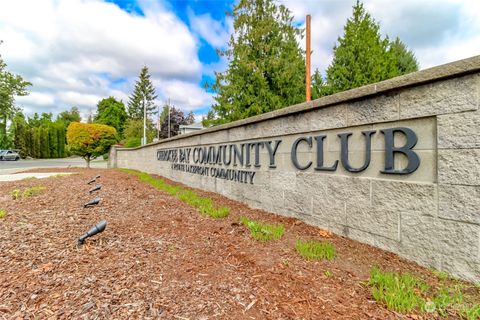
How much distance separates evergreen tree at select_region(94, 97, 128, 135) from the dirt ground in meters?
54.9

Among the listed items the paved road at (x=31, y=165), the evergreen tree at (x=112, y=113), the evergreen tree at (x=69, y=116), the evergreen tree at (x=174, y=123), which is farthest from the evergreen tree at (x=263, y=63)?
the evergreen tree at (x=69, y=116)

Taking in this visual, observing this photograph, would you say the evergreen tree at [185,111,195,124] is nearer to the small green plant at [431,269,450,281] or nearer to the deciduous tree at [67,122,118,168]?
the deciduous tree at [67,122,118,168]

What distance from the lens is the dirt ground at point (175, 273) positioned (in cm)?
165

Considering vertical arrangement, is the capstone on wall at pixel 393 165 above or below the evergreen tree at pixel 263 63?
below

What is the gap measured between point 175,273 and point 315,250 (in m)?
1.31

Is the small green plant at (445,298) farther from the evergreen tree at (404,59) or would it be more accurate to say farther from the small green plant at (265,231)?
the evergreen tree at (404,59)

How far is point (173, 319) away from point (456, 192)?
2.25 meters

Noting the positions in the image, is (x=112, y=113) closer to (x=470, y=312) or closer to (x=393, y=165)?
(x=393, y=165)

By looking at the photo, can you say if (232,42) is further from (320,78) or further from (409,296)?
(409,296)

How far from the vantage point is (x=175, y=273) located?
2113 millimetres

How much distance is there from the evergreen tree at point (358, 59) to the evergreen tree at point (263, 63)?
223 cm

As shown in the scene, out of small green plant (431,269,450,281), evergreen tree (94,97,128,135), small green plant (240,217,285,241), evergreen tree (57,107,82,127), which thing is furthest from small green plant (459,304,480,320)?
evergreen tree (57,107,82,127)

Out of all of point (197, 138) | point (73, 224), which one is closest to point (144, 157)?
point (197, 138)

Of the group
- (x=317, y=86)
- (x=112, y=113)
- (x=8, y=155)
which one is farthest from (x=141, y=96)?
(x=317, y=86)
